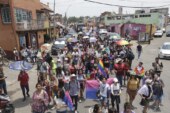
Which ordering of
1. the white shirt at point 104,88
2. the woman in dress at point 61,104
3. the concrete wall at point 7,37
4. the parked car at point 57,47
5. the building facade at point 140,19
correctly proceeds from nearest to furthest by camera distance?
the woman in dress at point 61,104, the white shirt at point 104,88, the concrete wall at point 7,37, the parked car at point 57,47, the building facade at point 140,19

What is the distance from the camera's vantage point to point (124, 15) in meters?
69.8

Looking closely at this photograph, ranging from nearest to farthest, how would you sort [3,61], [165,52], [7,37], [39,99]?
[39,99] < [3,61] < [165,52] < [7,37]

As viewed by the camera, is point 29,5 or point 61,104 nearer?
point 61,104

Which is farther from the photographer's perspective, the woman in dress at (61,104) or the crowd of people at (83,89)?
the crowd of people at (83,89)

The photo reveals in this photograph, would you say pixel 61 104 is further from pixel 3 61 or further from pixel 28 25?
pixel 28 25

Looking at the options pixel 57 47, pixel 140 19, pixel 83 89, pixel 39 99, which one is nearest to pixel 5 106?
pixel 39 99

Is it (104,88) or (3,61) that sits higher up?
(104,88)

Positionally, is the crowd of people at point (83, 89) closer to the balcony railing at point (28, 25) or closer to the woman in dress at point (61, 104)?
the woman in dress at point (61, 104)

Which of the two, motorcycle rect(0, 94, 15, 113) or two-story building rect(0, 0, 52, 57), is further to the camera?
two-story building rect(0, 0, 52, 57)

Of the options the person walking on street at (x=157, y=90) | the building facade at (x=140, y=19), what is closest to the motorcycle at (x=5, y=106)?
the person walking on street at (x=157, y=90)

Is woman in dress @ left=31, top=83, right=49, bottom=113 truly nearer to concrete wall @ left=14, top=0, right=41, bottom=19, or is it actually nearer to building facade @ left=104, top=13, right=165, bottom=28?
concrete wall @ left=14, top=0, right=41, bottom=19

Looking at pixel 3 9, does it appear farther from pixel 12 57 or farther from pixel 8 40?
pixel 12 57

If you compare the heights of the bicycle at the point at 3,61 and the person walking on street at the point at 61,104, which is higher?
the person walking on street at the point at 61,104

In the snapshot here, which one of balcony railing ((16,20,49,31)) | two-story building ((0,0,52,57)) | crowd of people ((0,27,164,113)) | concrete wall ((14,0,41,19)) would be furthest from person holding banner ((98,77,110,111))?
concrete wall ((14,0,41,19))
